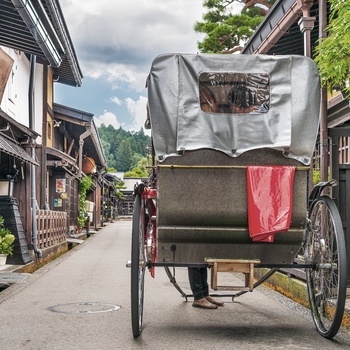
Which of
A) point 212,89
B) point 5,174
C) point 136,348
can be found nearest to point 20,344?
point 136,348

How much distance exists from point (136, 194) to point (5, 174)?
941 centimetres

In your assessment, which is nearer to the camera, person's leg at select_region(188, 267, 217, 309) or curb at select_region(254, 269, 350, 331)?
person's leg at select_region(188, 267, 217, 309)

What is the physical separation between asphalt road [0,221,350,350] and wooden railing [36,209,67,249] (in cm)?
591

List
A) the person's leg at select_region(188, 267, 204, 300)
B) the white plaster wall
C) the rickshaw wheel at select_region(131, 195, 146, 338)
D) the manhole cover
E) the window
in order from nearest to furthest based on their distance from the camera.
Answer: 1. the rickshaw wheel at select_region(131, 195, 146, 338)
2. the window
3. the person's leg at select_region(188, 267, 204, 300)
4. the manhole cover
5. the white plaster wall

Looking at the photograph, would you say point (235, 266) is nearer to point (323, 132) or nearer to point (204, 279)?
point (204, 279)

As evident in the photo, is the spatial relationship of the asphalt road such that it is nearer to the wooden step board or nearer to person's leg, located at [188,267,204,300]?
person's leg, located at [188,267,204,300]

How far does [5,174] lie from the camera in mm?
14539

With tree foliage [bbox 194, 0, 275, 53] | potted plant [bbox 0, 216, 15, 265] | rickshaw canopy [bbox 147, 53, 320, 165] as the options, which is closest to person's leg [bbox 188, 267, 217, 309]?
rickshaw canopy [bbox 147, 53, 320, 165]

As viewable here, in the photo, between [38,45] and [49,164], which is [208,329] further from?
[49,164]

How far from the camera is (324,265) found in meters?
5.68

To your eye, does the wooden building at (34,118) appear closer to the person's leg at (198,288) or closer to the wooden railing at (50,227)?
the wooden railing at (50,227)

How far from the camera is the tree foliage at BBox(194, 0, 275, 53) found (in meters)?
26.8

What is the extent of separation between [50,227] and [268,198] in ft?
44.5

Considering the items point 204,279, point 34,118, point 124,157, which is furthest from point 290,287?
point 124,157
